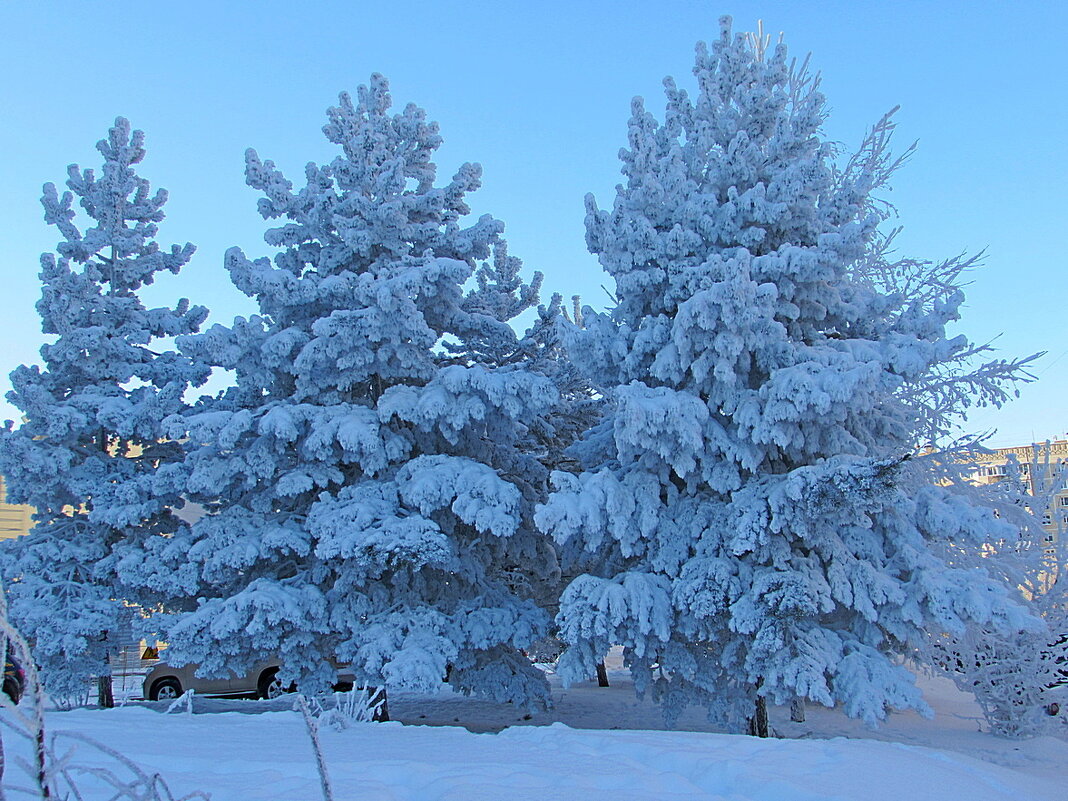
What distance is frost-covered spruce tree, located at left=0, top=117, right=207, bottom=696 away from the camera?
36.2 feet

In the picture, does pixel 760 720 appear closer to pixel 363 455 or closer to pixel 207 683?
pixel 363 455

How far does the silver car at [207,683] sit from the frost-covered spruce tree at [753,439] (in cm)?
723

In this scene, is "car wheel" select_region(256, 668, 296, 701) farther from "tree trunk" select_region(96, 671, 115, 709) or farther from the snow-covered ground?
the snow-covered ground

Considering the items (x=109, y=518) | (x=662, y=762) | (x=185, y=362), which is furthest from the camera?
(x=185, y=362)

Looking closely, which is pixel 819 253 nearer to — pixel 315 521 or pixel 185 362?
pixel 315 521

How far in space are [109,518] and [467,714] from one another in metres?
6.57

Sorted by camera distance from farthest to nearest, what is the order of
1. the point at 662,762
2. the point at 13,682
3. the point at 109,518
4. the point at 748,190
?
the point at 109,518
the point at 748,190
the point at 662,762
the point at 13,682

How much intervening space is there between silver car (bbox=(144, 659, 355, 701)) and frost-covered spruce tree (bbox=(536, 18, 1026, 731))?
23.7 ft

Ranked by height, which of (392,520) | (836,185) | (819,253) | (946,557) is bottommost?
(946,557)

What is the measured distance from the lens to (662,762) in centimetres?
436

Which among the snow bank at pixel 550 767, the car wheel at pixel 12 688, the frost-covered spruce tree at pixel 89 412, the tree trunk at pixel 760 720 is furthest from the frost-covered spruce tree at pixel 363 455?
Result: the car wheel at pixel 12 688

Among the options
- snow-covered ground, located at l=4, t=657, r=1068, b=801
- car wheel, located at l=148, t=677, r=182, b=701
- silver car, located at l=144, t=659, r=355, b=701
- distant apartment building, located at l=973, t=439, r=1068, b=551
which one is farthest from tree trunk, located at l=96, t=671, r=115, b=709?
distant apartment building, located at l=973, t=439, r=1068, b=551

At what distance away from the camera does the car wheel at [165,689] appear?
1386cm

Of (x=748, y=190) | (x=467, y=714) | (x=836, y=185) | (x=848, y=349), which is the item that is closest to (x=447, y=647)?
(x=467, y=714)
